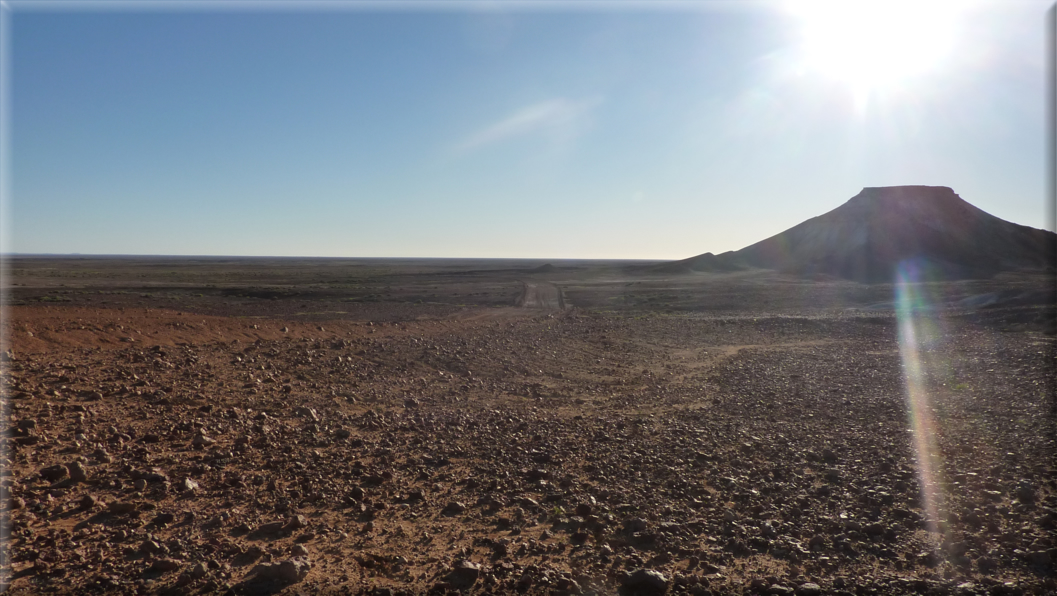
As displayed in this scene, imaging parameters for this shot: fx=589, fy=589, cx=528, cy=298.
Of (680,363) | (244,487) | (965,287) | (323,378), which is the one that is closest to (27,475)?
(244,487)

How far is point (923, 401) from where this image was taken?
1106 centimetres

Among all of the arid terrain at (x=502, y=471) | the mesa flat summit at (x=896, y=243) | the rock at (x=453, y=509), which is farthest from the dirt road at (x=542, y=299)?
the mesa flat summit at (x=896, y=243)

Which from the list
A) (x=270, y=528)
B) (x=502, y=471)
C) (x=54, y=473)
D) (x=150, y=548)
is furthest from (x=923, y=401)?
(x=54, y=473)

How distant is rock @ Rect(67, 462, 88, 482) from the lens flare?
8282 millimetres

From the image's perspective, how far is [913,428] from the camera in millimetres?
9094

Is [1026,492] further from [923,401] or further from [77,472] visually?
[77,472]

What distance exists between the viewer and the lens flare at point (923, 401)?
6.18m

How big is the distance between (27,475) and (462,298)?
38.8m

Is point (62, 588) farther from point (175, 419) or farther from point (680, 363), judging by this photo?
point (680, 363)

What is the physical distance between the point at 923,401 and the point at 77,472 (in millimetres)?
13028

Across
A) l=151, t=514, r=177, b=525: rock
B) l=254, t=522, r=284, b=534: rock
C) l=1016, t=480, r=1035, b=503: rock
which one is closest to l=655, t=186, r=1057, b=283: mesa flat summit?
l=1016, t=480, r=1035, b=503: rock

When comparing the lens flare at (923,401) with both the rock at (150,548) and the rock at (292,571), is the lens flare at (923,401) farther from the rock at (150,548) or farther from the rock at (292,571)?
the rock at (150,548)

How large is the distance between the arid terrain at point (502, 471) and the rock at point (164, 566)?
2 centimetres

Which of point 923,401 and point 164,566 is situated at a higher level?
point 164,566
